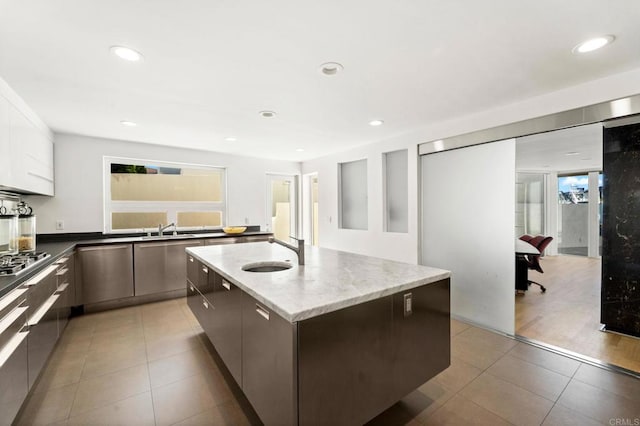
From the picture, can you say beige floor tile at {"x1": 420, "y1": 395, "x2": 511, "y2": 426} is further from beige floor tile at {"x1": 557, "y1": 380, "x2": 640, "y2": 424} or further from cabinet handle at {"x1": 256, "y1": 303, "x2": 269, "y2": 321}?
cabinet handle at {"x1": 256, "y1": 303, "x2": 269, "y2": 321}

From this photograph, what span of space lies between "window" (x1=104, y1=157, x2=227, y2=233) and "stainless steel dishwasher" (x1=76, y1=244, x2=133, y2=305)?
0.76 meters

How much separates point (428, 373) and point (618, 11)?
2236mm

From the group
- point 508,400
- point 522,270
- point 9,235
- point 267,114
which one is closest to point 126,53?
point 267,114

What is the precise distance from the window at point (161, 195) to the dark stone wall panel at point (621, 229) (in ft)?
16.9

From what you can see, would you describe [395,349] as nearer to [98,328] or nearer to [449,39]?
[449,39]

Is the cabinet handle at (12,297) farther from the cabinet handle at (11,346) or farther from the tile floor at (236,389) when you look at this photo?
the tile floor at (236,389)

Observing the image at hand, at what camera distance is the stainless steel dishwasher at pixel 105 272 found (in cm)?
338

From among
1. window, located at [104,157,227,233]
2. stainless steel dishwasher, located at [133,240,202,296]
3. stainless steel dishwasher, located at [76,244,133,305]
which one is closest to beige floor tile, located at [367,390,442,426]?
stainless steel dishwasher, located at [133,240,202,296]

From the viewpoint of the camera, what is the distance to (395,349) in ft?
4.93

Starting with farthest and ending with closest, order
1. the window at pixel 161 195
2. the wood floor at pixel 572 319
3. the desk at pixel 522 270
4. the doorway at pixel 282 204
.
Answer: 1. the doorway at pixel 282 204
2. the window at pixel 161 195
3. the desk at pixel 522 270
4. the wood floor at pixel 572 319

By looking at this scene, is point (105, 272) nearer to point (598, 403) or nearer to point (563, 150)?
point (598, 403)

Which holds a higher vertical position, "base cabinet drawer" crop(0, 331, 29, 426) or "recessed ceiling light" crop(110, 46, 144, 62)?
"recessed ceiling light" crop(110, 46, 144, 62)

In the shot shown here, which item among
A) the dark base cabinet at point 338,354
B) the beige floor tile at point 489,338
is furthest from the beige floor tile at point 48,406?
the beige floor tile at point 489,338

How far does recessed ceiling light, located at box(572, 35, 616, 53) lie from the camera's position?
172 cm
